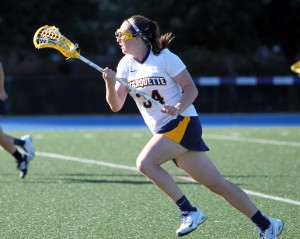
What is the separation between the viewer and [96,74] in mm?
26766

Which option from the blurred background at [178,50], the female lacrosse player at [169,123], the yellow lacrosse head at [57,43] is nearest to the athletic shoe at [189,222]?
the female lacrosse player at [169,123]

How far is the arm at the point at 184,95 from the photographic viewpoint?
607cm

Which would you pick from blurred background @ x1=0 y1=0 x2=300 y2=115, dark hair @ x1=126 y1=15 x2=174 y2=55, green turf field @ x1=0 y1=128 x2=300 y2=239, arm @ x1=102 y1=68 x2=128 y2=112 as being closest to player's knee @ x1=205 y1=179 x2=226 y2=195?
green turf field @ x1=0 y1=128 x2=300 y2=239

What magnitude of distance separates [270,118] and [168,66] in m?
18.6

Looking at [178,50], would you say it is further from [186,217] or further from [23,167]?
[186,217]

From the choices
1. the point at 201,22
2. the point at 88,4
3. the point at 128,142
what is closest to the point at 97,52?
the point at 88,4

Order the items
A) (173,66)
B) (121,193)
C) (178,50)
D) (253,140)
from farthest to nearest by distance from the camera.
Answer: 1. (178,50)
2. (253,140)
3. (121,193)
4. (173,66)

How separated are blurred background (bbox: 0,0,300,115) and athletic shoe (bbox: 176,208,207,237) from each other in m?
19.2

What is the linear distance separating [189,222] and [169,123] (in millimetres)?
779

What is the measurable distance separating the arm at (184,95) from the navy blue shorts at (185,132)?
13cm

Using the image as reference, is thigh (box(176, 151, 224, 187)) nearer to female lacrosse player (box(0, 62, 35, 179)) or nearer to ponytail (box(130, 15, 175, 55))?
ponytail (box(130, 15, 175, 55))

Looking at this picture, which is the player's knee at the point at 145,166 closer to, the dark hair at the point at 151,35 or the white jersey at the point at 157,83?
the white jersey at the point at 157,83

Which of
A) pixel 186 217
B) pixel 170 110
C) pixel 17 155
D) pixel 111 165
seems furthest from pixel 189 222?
pixel 111 165

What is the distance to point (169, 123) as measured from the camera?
6270 mm
